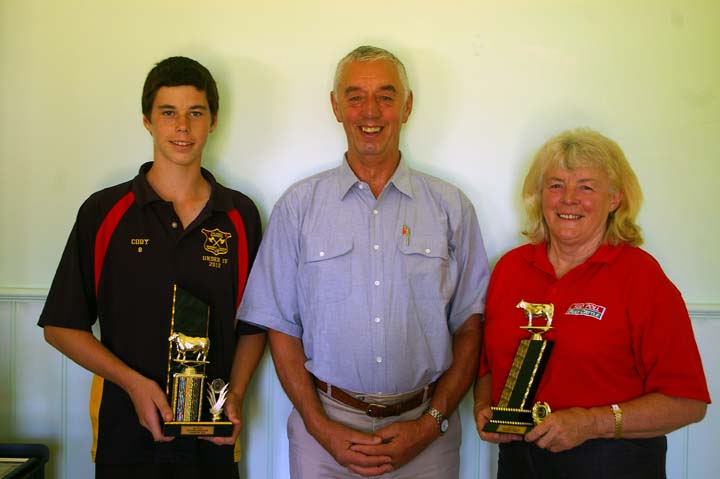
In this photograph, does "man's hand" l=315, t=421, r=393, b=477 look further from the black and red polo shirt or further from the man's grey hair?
the man's grey hair

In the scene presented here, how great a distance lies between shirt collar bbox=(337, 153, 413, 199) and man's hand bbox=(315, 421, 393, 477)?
0.77 metres

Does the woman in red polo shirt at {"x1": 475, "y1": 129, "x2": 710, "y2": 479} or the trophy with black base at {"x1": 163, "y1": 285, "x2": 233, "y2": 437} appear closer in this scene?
the woman in red polo shirt at {"x1": 475, "y1": 129, "x2": 710, "y2": 479}

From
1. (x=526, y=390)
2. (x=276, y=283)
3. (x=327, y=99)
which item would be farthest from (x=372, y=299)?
(x=327, y=99)

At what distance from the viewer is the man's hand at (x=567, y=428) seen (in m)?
1.72

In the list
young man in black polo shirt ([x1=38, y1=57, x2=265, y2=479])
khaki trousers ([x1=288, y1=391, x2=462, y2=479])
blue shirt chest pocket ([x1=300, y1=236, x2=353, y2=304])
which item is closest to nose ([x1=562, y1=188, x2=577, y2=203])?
blue shirt chest pocket ([x1=300, y1=236, x2=353, y2=304])

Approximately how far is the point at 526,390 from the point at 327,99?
4.45 ft

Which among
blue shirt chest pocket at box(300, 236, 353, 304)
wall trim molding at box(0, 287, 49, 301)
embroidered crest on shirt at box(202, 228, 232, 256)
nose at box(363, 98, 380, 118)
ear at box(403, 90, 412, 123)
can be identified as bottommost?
wall trim molding at box(0, 287, 49, 301)

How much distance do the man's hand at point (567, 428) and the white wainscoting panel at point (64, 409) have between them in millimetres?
798

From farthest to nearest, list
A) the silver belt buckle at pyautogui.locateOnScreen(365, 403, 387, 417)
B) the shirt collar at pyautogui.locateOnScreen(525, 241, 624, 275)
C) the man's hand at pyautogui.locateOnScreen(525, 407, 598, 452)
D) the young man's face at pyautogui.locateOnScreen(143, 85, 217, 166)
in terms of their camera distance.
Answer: the young man's face at pyautogui.locateOnScreen(143, 85, 217, 166)
the silver belt buckle at pyautogui.locateOnScreen(365, 403, 387, 417)
the shirt collar at pyautogui.locateOnScreen(525, 241, 624, 275)
the man's hand at pyautogui.locateOnScreen(525, 407, 598, 452)

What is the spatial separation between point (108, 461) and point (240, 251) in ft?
2.64

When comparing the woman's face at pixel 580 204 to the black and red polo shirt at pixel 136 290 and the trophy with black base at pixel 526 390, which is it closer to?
the trophy with black base at pixel 526 390

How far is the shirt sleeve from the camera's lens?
2119 millimetres

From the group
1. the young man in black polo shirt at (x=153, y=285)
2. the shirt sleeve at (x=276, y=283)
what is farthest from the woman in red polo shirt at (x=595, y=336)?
the young man in black polo shirt at (x=153, y=285)

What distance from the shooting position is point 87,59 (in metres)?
2.50
